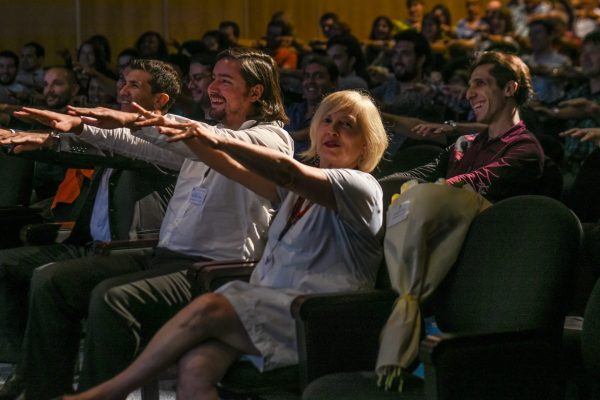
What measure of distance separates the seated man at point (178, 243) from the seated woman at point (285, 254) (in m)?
0.34

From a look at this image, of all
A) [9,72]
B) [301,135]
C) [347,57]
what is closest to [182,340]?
[301,135]

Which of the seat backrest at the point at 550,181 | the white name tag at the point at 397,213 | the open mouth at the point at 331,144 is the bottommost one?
the seat backrest at the point at 550,181

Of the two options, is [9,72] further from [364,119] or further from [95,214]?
[364,119]

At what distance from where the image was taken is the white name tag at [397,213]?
8.46ft

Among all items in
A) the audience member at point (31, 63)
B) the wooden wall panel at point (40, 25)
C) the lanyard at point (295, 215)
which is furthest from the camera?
the wooden wall panel at point (40, 25)

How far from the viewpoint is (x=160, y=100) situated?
12.7ft

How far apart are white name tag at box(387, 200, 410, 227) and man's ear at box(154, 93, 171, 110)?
58.0 inches

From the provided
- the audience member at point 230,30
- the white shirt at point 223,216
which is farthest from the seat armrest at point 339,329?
the audience member at point 230,30

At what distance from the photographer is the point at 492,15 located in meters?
9.09

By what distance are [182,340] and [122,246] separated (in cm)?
97

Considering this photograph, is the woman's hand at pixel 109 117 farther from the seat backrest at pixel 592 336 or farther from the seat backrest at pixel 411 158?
the seat backrest at pixel 411 158

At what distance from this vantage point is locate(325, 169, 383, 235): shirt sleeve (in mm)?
2551

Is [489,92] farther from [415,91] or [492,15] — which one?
[492,15]

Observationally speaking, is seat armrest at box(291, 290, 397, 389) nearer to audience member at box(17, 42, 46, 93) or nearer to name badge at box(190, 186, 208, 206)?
name badge at box(190, 186, 208, 206)
